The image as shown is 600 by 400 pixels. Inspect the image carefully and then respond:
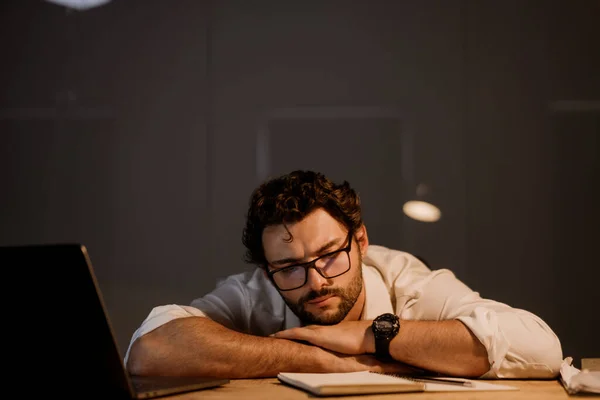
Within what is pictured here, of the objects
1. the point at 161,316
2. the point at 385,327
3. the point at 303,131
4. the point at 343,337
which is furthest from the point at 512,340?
the point at 303,131

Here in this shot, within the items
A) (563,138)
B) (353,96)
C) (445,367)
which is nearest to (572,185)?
(563,138)

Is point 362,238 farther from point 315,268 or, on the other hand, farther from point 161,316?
point 161,316

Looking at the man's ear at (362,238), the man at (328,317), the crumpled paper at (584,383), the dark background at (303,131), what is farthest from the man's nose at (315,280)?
the dark background at (303,131)

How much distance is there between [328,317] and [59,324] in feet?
3.30

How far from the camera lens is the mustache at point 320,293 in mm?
2113

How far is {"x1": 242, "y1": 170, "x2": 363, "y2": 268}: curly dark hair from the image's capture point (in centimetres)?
222

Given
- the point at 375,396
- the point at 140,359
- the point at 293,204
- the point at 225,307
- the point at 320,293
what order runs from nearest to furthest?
the point at 375,396
the point at 140,359
the point at 320,293
the point at 293,204
the point at 225,307

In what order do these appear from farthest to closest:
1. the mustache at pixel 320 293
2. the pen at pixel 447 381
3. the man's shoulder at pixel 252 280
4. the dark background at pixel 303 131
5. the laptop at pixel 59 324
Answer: the dark background at pixel 303 131 < the man's shoulder at pixel 252 280 < the mustache at pixel 320 293 < the pen at pixel 447 381 < the laptop at pixel 59 324

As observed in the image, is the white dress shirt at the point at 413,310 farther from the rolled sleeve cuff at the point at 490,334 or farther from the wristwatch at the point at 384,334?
the wristwatch at the point at 384,334

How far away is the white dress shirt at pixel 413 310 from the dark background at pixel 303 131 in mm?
987

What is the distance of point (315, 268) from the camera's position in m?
2.13

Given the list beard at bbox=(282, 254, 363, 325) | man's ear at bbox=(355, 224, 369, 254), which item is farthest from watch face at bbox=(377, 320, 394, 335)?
man's ear at bbox=(355, 224, 369, 254)

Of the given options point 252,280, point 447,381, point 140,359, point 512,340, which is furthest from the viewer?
point 252,280

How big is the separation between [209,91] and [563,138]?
1745 mm
